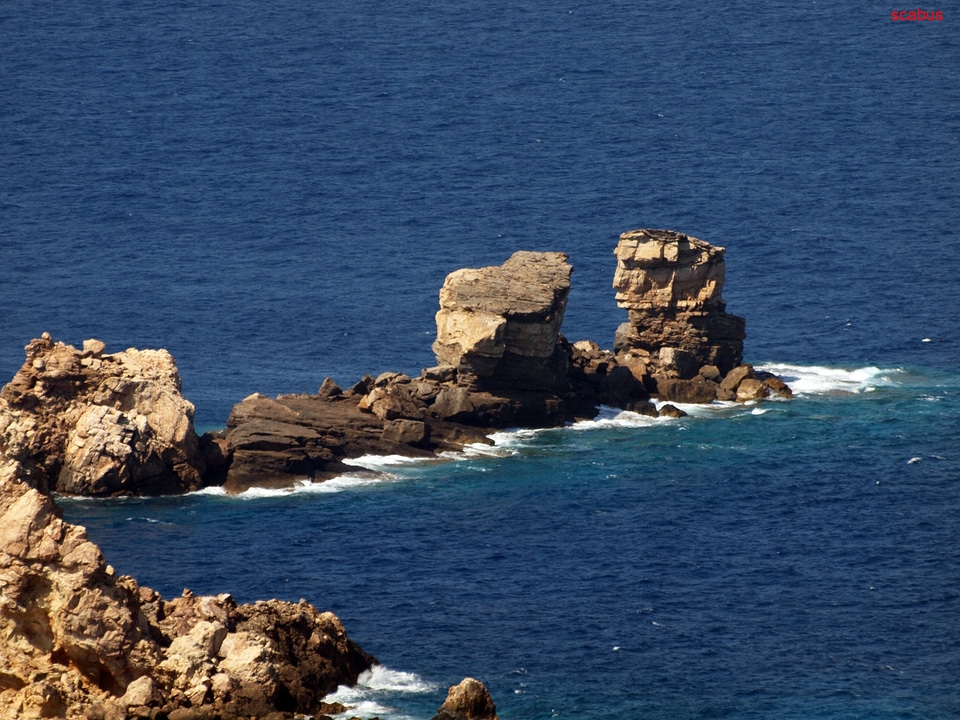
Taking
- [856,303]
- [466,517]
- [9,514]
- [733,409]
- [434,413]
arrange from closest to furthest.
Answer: [9,514], [466,517], [434,413], [733,409], [856,303]

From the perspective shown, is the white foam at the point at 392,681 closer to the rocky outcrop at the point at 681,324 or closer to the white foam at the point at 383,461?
the white foam at the point at 383,461

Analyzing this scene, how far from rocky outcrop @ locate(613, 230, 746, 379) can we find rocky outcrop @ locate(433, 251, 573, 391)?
25.6ft

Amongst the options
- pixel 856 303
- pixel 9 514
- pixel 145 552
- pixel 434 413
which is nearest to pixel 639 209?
pixel 856 303

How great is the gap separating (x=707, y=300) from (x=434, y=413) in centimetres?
2327

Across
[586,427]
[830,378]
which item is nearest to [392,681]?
[586,427]

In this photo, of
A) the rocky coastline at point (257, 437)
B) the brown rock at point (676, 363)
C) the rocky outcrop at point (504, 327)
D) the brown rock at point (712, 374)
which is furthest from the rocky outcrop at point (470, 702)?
→ the brown rock at point (712, 374)

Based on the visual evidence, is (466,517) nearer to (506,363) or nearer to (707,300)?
(506,363)

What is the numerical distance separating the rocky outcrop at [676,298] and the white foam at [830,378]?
23.6 feet

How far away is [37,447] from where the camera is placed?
356 feet

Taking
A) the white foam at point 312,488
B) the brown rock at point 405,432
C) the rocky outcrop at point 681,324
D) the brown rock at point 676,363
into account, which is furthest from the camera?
the brown rock at point 676,363

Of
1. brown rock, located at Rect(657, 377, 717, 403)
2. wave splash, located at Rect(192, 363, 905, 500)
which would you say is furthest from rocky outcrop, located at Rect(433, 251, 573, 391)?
brown rock, located at Rect(657, 377, 717, 403)

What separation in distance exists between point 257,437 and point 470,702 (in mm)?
43298

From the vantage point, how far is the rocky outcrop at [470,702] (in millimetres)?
74256

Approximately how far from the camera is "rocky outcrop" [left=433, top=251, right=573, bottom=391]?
123 meters
